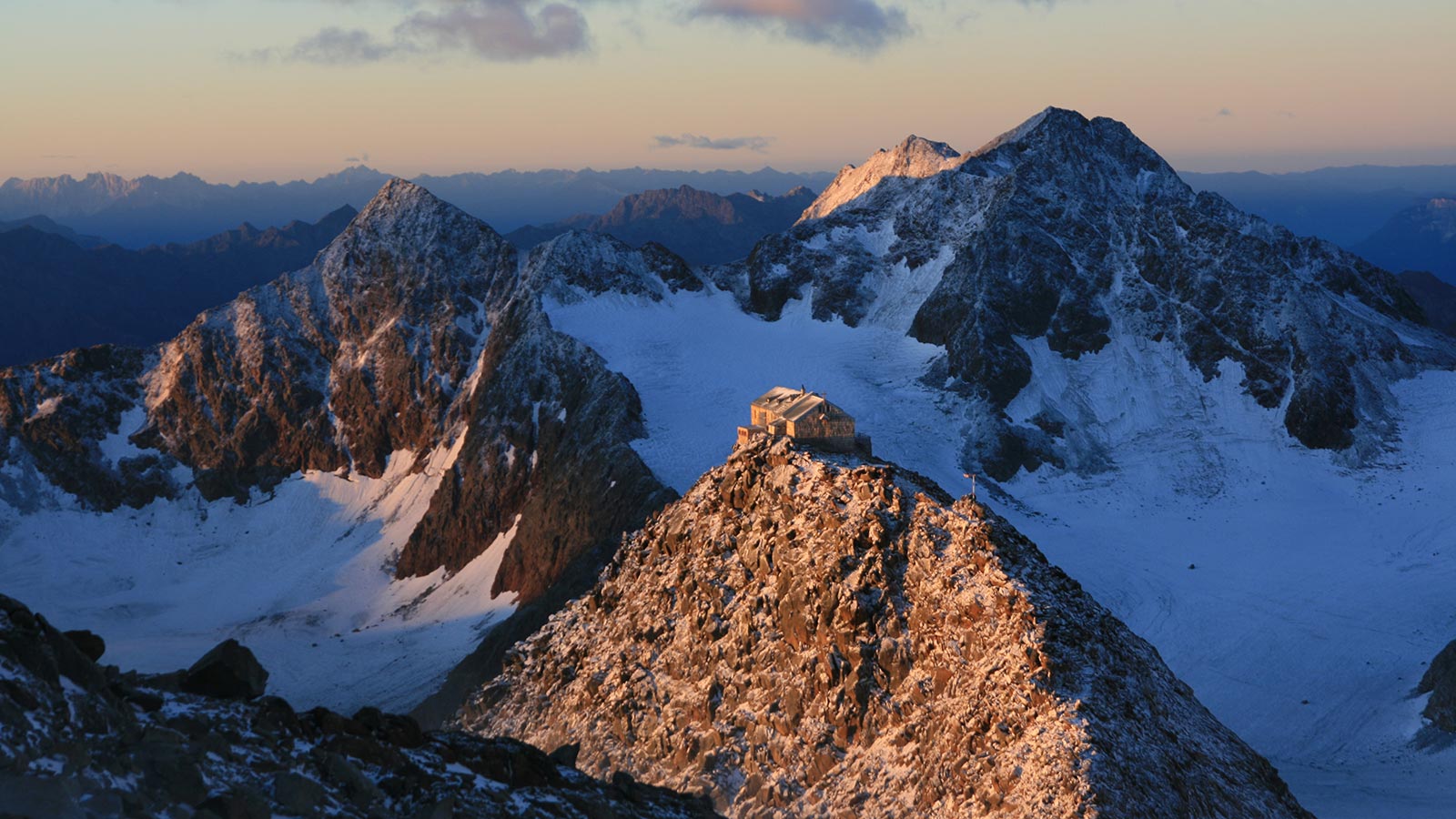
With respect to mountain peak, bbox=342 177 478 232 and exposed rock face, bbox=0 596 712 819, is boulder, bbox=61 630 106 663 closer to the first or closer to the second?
exposed rock face, bbox=0 596 712 819

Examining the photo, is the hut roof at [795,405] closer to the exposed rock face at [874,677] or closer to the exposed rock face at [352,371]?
the exposed rock face at [874,677]

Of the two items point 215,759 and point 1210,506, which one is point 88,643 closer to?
point 215,759

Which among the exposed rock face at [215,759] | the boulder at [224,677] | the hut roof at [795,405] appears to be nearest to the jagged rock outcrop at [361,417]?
the hut roof at [795,405]

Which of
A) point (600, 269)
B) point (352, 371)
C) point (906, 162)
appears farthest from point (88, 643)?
point (906, 162)

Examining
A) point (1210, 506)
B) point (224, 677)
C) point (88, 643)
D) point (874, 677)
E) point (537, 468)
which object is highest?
point (88, 643)

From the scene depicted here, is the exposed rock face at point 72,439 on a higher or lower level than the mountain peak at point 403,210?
lower

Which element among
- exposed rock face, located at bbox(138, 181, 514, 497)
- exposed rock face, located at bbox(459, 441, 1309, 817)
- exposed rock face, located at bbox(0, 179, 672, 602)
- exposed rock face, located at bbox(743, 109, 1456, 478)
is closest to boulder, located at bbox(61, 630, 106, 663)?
exposed rock face, located at bbox(459, 441, 1309, 817)
